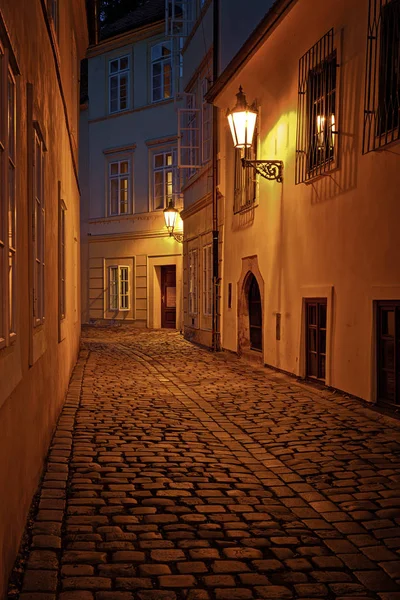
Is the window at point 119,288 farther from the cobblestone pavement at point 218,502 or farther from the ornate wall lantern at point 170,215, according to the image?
the cobblestone pavement at point 218,502

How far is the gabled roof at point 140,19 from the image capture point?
93.8ft

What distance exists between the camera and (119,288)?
30.2 metres

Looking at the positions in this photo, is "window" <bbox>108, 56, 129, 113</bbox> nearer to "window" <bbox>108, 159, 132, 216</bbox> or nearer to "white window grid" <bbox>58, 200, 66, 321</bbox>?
"window" <bbox>108, 159, 132, 216</bbox>

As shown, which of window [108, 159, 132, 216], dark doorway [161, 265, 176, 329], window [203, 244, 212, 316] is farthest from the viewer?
window [108, 159, 132, 216]

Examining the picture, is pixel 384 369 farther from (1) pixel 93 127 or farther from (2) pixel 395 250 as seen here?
(1) pixel 93 127

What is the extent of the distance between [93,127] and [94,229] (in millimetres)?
4107

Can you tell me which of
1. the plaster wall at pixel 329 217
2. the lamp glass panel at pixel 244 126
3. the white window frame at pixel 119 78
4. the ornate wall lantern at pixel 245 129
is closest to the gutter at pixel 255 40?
the plaster wall at pixel 329 217

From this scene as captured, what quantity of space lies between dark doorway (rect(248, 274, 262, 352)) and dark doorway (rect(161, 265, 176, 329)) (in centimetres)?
1337

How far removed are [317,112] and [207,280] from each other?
8659mm

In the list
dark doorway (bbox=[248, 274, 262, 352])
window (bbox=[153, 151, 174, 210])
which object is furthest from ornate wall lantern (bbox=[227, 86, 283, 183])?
window (bbox=[153, 151, 174, 210])

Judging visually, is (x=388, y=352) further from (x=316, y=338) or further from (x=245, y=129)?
(x=245, y=129)

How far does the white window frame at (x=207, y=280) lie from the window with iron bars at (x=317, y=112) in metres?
7.37

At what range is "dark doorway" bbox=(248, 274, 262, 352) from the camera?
15344 mm

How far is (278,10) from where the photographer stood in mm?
11125
